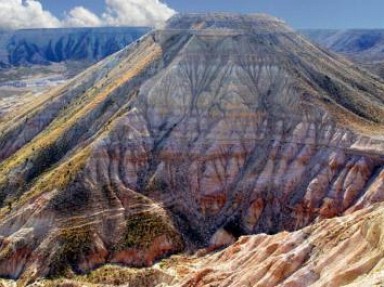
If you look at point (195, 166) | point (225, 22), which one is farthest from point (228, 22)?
point (195, 166)

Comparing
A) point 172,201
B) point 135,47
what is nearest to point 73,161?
point 172,201

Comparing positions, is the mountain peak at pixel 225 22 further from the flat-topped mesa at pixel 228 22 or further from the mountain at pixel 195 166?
the mountain at pixel 195 166

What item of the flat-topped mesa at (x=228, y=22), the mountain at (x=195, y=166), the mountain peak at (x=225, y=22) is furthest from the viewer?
the mountain peak at (x=225, y=22)

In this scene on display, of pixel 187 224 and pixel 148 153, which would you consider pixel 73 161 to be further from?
pixel 187 224

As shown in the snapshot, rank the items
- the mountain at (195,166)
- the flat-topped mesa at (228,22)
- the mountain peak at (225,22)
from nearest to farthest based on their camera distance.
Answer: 1. the mountain at (195,166)
2. the flat-topped mesa at (228,22)
3. the mountain peak at (225,22)

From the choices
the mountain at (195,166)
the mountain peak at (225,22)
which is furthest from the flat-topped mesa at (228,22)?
the mountain at (195,166)

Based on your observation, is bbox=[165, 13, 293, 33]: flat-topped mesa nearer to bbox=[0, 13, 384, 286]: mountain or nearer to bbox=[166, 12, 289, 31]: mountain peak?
bbox=[166, 12, 289, 31]: mountain peak
